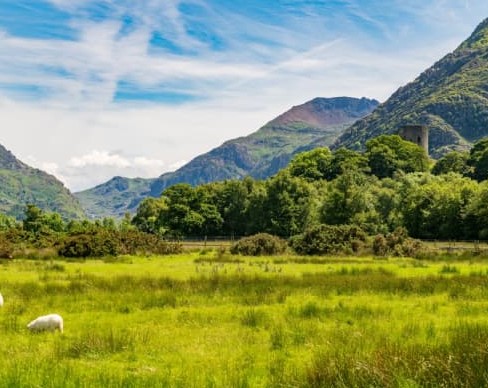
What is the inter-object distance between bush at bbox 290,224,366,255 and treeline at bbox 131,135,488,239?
9.44 meters

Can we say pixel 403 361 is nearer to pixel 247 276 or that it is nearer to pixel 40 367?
pixel 40 367

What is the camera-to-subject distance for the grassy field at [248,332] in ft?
27.2

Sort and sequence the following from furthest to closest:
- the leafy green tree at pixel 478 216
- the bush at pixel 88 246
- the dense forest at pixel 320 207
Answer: the leafy green tree at pixel 478 216
the dense forest at pixel 320 207
the bush at pixel 88 246

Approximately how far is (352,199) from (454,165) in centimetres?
5560

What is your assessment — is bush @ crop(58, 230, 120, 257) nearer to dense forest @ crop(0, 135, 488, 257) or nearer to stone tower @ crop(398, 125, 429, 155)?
dense forest @ crop(0, 135, 488, 257)

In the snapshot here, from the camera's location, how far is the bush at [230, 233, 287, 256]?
53.3 metres

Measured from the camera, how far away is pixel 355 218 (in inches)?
2689

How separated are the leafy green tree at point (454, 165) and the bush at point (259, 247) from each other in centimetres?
7227

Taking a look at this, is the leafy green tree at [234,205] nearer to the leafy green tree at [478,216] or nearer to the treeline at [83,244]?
the leafy green tree at [478,216]

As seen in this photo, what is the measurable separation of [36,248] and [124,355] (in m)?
40.7

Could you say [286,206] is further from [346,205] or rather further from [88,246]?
[88,246]

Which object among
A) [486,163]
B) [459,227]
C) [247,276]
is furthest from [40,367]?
[486,163]

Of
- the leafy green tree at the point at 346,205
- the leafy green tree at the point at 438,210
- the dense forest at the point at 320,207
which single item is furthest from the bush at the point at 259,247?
the leafy green tree at the point at 438,210

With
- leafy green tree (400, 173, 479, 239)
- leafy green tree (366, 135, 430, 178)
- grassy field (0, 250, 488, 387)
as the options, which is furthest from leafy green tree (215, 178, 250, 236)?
grassy field (0, 250, 488, 387)
